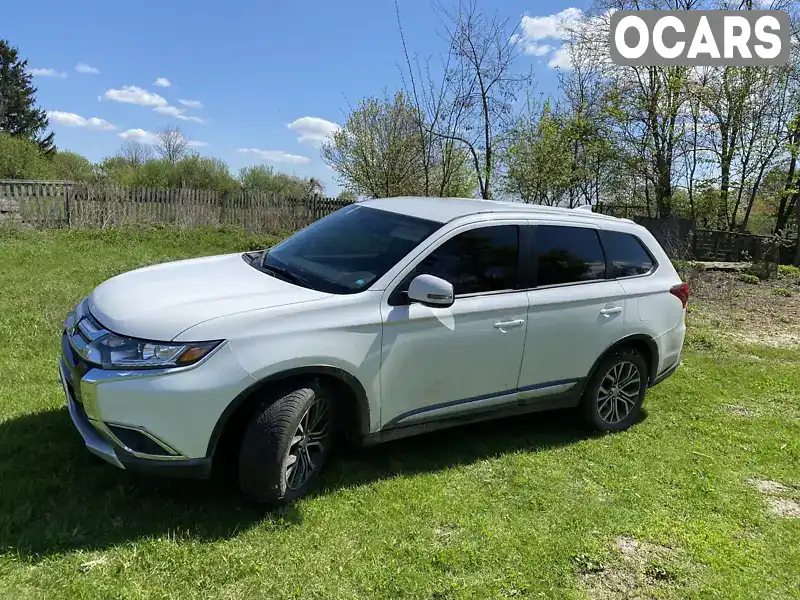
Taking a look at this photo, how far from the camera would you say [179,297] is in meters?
3.11

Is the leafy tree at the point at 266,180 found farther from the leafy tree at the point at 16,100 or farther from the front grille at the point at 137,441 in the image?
the front grille at the point at 137,441

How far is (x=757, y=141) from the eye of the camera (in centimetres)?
1916

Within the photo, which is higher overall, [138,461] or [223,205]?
[223,205]

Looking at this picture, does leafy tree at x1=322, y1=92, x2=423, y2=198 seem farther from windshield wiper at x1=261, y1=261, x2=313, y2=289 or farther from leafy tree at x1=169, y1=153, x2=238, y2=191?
leafy tree at x1=169, y1=153, x2=238, y2=191

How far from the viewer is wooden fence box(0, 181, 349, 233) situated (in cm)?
1226

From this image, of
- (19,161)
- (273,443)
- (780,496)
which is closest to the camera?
(273,443)

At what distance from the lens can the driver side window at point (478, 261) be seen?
3643 mm

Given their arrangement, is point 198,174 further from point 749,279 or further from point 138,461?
point 138,461

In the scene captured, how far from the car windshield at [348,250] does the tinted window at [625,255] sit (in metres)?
1.67

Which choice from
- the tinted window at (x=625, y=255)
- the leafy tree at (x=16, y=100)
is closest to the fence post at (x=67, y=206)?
the tinted window at (x=625, y=255)

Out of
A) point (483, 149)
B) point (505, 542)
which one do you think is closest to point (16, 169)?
point (483, 149)

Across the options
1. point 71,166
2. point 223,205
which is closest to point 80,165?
point 71,166

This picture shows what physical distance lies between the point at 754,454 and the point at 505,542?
2.72 m

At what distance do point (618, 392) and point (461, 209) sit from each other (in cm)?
208
